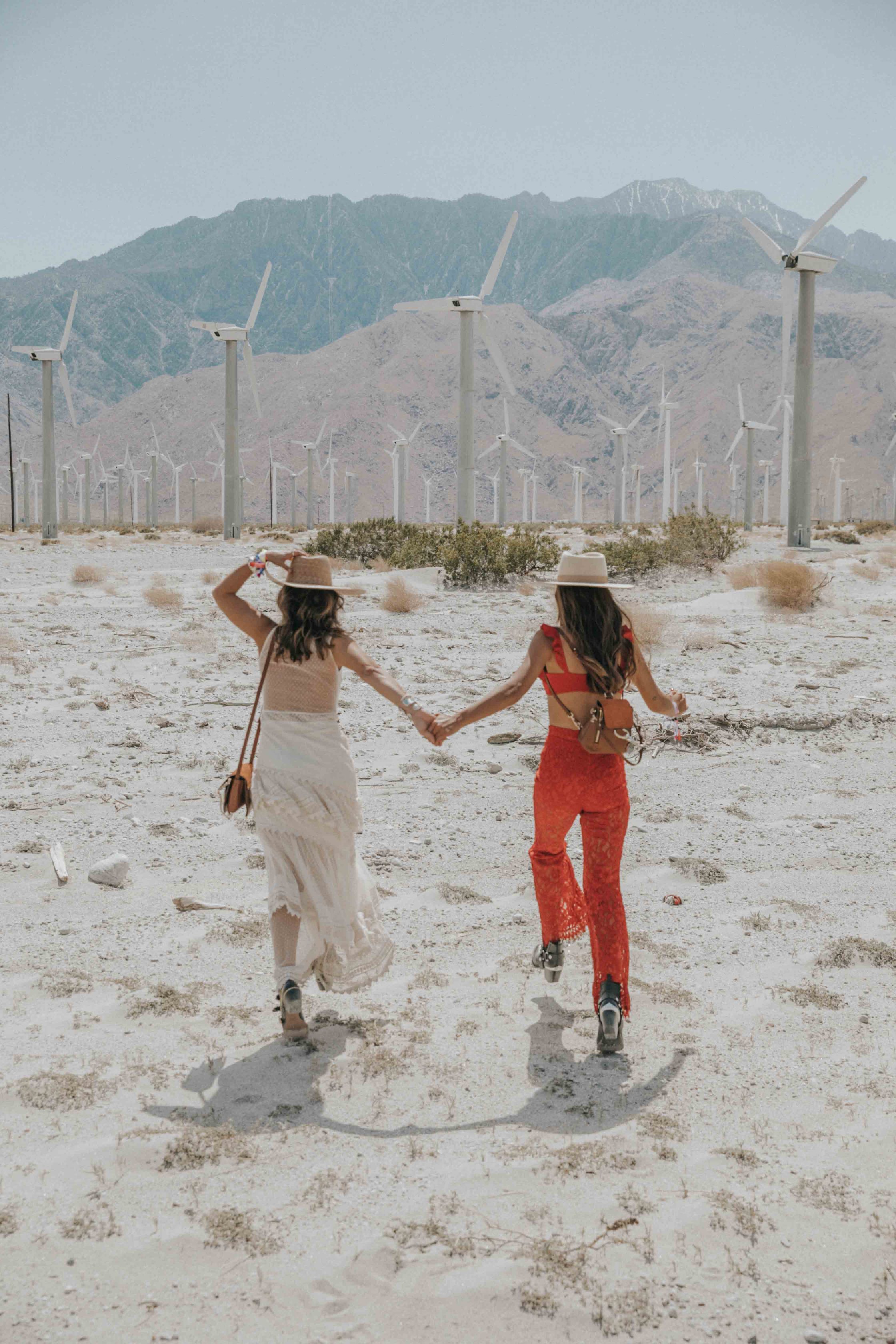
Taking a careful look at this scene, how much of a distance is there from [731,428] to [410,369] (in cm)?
5070

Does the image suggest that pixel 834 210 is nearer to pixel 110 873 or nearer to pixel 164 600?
pixel 164 600

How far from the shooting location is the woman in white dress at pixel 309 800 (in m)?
4.75

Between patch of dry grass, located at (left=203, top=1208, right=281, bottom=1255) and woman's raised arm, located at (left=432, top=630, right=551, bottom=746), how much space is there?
1.95 meters

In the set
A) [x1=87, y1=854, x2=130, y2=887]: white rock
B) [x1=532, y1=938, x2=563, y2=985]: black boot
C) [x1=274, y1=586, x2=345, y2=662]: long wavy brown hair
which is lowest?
[x1=87, y1=854, x2=130, y2=887]: white rock

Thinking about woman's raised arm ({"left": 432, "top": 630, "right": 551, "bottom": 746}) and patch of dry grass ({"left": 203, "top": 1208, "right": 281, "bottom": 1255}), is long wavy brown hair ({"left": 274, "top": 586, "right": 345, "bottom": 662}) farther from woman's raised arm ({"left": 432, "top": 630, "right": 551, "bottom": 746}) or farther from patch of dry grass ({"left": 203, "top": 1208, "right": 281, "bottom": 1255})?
patch of dry grass ({"left": 203, "top": 1208, "right": 281, "bottom": 1255})

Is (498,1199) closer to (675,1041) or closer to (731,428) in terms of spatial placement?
(675,1041)

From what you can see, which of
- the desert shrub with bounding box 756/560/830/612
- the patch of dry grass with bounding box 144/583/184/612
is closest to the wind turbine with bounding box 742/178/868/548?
the desert shrub with bounding box 756/560/830/612

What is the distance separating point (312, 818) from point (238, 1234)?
163 centimetres

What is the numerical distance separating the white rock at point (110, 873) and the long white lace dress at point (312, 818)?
7.31 ft

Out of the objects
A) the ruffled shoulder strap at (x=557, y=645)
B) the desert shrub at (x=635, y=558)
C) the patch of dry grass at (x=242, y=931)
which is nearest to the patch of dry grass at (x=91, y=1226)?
the patch of dry grass at (x=242, y=931)

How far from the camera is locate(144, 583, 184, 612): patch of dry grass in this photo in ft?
59.2

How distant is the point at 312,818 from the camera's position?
473 centimetres

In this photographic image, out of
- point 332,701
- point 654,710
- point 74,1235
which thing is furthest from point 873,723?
point 74,1235

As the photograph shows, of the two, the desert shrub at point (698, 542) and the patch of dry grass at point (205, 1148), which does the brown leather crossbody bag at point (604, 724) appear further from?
the desert shrub at point (698, 542)
